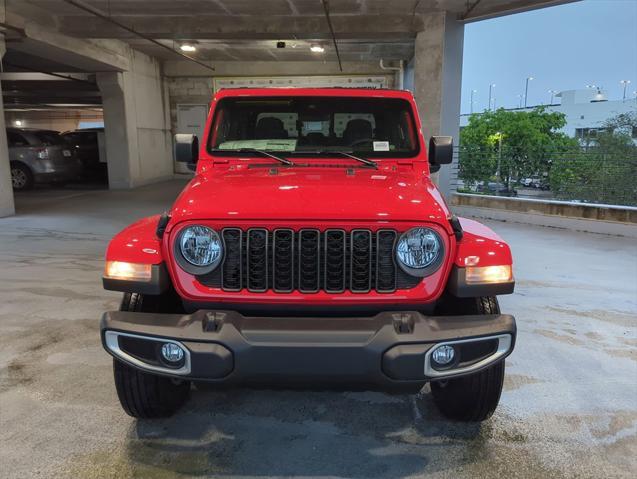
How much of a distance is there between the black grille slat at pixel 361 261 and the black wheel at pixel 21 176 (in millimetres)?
14055

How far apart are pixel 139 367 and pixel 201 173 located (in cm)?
139

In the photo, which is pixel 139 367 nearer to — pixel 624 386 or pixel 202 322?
pixel 202 322

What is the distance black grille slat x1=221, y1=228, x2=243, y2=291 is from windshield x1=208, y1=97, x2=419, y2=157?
1.21 meters

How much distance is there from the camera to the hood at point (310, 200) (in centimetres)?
218

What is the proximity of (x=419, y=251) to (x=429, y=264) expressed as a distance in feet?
0.23

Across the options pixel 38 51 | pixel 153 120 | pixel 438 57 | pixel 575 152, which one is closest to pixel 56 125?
pixel 153 120

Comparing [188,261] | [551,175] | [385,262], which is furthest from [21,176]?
[385,262]

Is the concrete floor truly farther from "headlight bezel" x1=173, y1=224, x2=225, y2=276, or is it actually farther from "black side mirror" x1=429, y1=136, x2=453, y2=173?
"black side mirror" x1=429, y1=136, x2=453, y2=173

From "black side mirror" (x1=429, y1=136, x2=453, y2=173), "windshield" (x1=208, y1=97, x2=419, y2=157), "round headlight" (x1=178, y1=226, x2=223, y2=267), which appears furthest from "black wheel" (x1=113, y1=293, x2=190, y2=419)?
"black side mirror" (x1=429, y1=136, x2=453, y2=173)

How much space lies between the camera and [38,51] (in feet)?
38.0

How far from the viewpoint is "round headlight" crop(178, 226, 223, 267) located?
7.21 feet

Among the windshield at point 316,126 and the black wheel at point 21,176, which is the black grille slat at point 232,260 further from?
the black wheel at point 21,176

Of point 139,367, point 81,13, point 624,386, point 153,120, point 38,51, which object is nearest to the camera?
point 139,367

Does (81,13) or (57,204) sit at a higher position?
(81,13)
